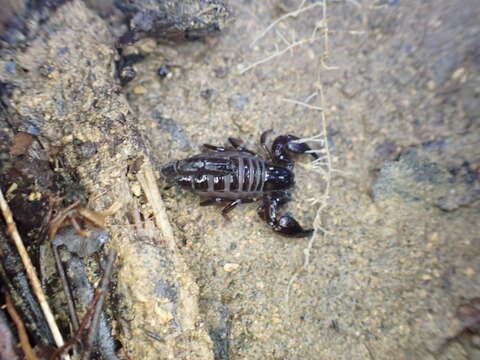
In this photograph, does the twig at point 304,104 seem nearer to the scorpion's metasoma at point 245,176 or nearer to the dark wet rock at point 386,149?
the scorpion's metasoma at point 245,176

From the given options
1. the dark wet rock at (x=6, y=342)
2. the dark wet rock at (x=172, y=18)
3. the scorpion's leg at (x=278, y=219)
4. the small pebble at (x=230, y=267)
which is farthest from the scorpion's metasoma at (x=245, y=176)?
the dark wet rock at (x=6, y=342)

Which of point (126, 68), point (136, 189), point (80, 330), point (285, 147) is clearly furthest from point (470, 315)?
point (126, 68)

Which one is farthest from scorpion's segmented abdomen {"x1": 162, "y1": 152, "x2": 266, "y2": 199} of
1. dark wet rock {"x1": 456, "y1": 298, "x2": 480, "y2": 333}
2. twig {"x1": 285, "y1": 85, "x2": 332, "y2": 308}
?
dark wet rock {"x1": 456, "y1": 298, "x2": 480, "y2": 333}

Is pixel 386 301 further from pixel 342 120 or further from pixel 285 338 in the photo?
pixel 342 120

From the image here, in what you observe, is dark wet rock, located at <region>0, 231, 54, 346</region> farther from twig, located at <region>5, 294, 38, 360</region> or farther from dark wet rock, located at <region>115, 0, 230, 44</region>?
dark wet rock, located at <region>115, 0, 230, 44</region>

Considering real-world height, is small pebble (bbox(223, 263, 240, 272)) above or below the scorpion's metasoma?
below
